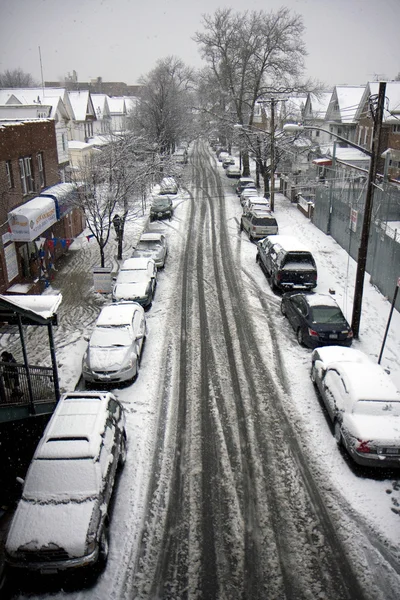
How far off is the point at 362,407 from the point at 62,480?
641 cm

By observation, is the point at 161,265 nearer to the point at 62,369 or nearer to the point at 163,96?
the point at 62,369

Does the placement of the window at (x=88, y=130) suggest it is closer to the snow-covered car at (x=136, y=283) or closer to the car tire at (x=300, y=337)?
the snow-covered car at (x=136, y=283)

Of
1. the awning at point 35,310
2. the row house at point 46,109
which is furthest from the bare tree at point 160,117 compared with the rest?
the awning at point 35,310

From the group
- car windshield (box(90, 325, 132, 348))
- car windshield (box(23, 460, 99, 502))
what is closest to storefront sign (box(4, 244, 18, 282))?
car windshield (box(90, 325, 132, 348))

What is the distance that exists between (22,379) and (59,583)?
508cm

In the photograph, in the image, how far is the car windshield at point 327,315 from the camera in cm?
1518

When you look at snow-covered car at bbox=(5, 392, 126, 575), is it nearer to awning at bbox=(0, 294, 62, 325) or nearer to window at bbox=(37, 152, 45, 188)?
awning at bbox=(0, 294, 62, 325)

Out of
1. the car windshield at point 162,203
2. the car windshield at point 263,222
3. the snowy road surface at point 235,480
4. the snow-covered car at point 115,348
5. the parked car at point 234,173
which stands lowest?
the snowy road surface at point 235,480

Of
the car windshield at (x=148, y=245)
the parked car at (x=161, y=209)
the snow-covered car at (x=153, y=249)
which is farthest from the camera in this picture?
the parked car at (x=161, y=209)

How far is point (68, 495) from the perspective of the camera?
7.85 metres

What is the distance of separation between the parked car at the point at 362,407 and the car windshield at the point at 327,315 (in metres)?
2.54

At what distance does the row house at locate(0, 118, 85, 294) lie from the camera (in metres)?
18.5

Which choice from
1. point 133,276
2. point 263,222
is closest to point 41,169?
point 133,276

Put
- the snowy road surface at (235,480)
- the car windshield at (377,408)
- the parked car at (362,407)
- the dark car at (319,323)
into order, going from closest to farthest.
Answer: the snowy road surface at (235,480) → the parked car at (362,407) → the car windshield at (377,408) → the dark car at (319,323)
